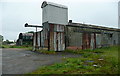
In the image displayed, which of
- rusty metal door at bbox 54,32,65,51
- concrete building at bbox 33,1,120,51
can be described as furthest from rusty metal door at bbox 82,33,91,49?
rusty metal door at bbox 54,32,65,51

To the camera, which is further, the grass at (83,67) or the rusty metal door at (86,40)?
the rusty metal door at (86,40)

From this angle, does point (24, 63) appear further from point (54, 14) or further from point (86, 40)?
point (86, 40)

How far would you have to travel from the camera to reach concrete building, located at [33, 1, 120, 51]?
51.7ft

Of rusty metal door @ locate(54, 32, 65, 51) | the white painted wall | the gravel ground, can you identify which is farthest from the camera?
rusty metal door @ locate(54, 32, 65, 51)

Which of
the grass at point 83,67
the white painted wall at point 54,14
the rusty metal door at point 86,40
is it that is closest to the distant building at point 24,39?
the white painted wall at point 54,14

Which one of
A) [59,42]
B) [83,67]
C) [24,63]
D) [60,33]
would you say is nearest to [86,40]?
[60,33]

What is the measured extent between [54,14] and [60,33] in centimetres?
240

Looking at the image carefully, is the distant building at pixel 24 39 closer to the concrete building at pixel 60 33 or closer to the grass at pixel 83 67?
the concrete building at pixel 60 33

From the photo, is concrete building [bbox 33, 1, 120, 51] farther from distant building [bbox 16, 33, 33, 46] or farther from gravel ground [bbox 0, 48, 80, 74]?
distant building [bbox 16, 33, 33, 46]

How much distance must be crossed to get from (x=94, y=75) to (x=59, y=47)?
37.1 ft

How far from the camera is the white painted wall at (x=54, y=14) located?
1575 cm

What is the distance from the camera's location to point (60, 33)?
54.2ft

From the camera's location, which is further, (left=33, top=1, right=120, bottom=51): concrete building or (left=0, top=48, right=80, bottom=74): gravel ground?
(left=33, top=1, right=120, bottom=51): concrete building

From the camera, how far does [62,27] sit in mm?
16781
